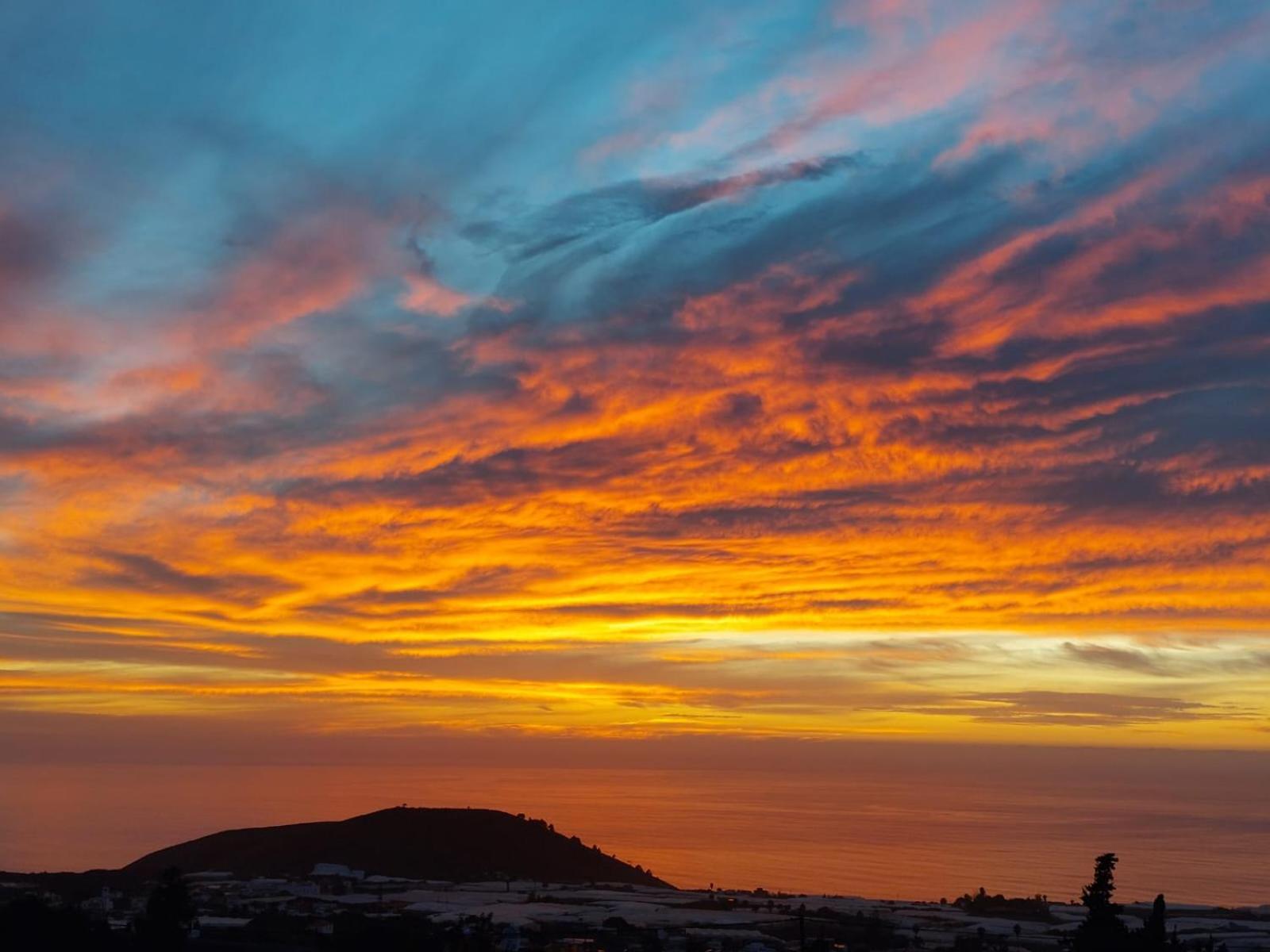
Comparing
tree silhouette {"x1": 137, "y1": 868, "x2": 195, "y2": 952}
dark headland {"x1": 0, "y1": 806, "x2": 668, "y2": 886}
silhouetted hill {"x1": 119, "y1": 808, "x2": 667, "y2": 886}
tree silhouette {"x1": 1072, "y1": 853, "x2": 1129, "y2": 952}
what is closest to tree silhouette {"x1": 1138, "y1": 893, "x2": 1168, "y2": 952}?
tree silhouette {"x1": 1072, "y1": 853, "x2": 1129, "y2": 952}

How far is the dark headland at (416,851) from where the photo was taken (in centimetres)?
9219

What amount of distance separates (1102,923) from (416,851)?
68.8 m

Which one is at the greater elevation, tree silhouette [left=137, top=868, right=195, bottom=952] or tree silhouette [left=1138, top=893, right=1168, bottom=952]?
tree silhouette [left=1138, top=893, right=1168, bottom=952]

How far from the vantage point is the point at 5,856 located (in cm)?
14788

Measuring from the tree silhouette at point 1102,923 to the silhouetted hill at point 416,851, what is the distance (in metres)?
59.8

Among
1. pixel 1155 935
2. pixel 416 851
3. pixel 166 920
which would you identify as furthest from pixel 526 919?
pixel 416 851

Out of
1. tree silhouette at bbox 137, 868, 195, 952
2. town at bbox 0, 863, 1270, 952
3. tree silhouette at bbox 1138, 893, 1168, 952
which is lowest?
town at bbox 0, 863, 1270, 952

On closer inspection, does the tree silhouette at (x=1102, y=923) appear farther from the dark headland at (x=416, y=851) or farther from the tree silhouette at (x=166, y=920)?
the dark headland at (x=416, y=851)

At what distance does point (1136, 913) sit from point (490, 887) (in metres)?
39.9

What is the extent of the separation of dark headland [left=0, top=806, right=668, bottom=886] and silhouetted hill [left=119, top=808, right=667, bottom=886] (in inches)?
2.5

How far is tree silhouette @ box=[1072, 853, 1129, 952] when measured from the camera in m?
35.6

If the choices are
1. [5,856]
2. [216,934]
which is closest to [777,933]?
[216,934]

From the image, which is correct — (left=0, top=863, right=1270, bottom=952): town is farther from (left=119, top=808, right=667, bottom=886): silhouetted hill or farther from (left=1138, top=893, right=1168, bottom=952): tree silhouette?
(left=119, top=808, right=667, bottom=886): silhouetted hill

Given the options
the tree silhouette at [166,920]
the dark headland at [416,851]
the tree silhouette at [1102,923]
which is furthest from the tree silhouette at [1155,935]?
the dark headland at [416,851]
